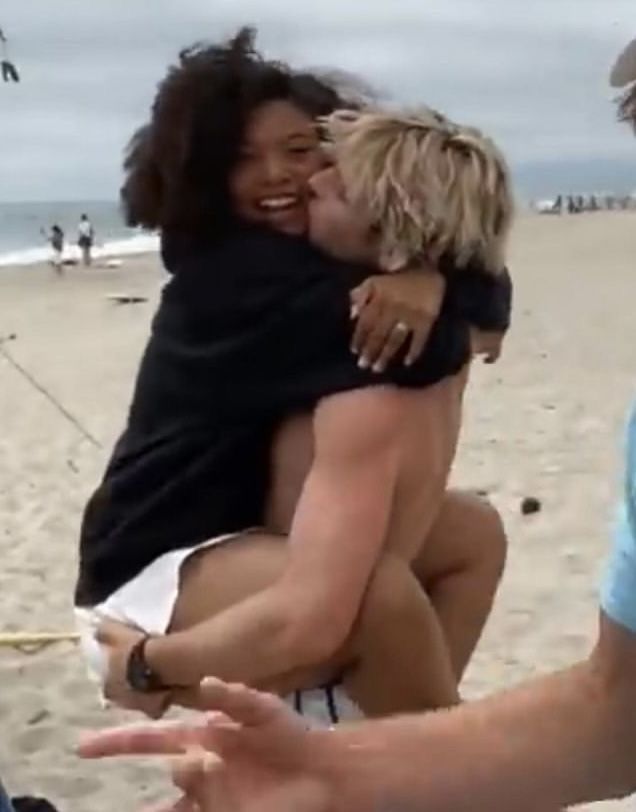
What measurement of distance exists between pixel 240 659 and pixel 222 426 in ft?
0.97

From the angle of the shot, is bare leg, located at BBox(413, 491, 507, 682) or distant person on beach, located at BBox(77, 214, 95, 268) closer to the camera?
bare leg, located at BBox(413, 491, 507, 682)

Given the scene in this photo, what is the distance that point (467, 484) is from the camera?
6.85 meters

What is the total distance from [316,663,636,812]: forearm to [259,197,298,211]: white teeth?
3.37 ft

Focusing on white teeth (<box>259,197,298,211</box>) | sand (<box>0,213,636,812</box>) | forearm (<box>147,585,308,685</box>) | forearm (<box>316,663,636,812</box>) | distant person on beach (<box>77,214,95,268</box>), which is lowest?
distant person on beach (<box>77,214,95,268</box>)

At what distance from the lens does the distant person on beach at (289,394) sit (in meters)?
2.42

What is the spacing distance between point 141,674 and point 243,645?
18 centimetres

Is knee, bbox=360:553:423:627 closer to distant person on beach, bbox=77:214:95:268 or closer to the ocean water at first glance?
the ocean water

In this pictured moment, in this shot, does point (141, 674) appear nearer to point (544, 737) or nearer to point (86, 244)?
point (544, 737)

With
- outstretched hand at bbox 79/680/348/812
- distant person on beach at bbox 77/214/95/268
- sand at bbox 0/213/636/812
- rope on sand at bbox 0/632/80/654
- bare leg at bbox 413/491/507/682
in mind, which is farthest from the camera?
distant person on beach at bbox 77/214/95/268

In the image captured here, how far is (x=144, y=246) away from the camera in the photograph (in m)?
31.9

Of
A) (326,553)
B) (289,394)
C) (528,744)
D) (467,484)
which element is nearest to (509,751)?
(528,744)

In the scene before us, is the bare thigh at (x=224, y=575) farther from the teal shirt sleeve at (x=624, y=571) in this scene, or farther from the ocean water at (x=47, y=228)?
the ocean water at (x=47, y=228)

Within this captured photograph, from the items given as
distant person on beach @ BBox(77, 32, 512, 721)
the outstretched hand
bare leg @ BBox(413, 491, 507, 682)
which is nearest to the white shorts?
distant person on beach @ BBox(77, 32, 512, 721)

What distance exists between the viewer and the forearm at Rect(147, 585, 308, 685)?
2.40m
